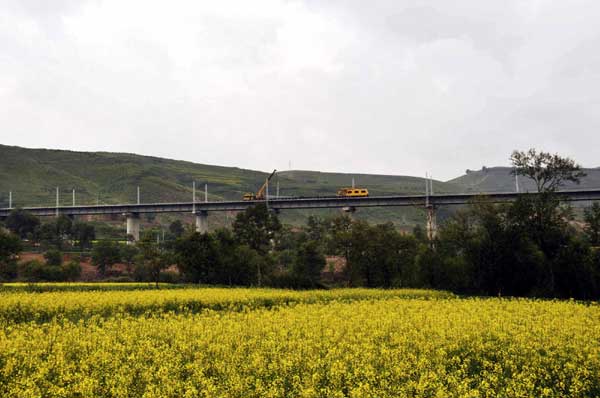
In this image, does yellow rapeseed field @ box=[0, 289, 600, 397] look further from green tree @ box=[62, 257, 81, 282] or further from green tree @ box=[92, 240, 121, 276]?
green tree @ box=[92, 240, 121, 276]

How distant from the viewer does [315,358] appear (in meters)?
20.1

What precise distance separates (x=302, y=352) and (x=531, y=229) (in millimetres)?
58616

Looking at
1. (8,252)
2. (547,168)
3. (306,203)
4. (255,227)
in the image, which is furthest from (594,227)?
(306,203)

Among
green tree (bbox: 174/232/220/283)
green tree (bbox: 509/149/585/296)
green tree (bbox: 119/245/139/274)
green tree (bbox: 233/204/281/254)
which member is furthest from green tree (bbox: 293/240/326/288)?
green tree (bbox: 119/245/139/274)

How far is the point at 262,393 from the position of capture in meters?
15.7

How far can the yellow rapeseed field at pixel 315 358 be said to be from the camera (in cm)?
1656

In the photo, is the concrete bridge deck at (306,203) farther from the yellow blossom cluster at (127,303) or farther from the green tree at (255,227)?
the yellow blossom cluster at (127,303)

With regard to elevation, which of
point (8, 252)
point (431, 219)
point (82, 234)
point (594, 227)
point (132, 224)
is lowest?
point (8, 252)

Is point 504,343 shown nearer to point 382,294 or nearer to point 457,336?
point 457,336

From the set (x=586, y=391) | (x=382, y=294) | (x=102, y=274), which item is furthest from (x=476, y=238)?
(x=102, y=274)

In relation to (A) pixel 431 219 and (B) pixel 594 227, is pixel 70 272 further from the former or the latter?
(A) pixel 431 219

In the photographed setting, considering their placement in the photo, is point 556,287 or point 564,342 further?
point 556,287

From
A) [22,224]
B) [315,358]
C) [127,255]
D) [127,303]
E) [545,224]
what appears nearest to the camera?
[315,358]

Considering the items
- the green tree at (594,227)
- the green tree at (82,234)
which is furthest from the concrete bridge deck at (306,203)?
the green tree at (594,227)
